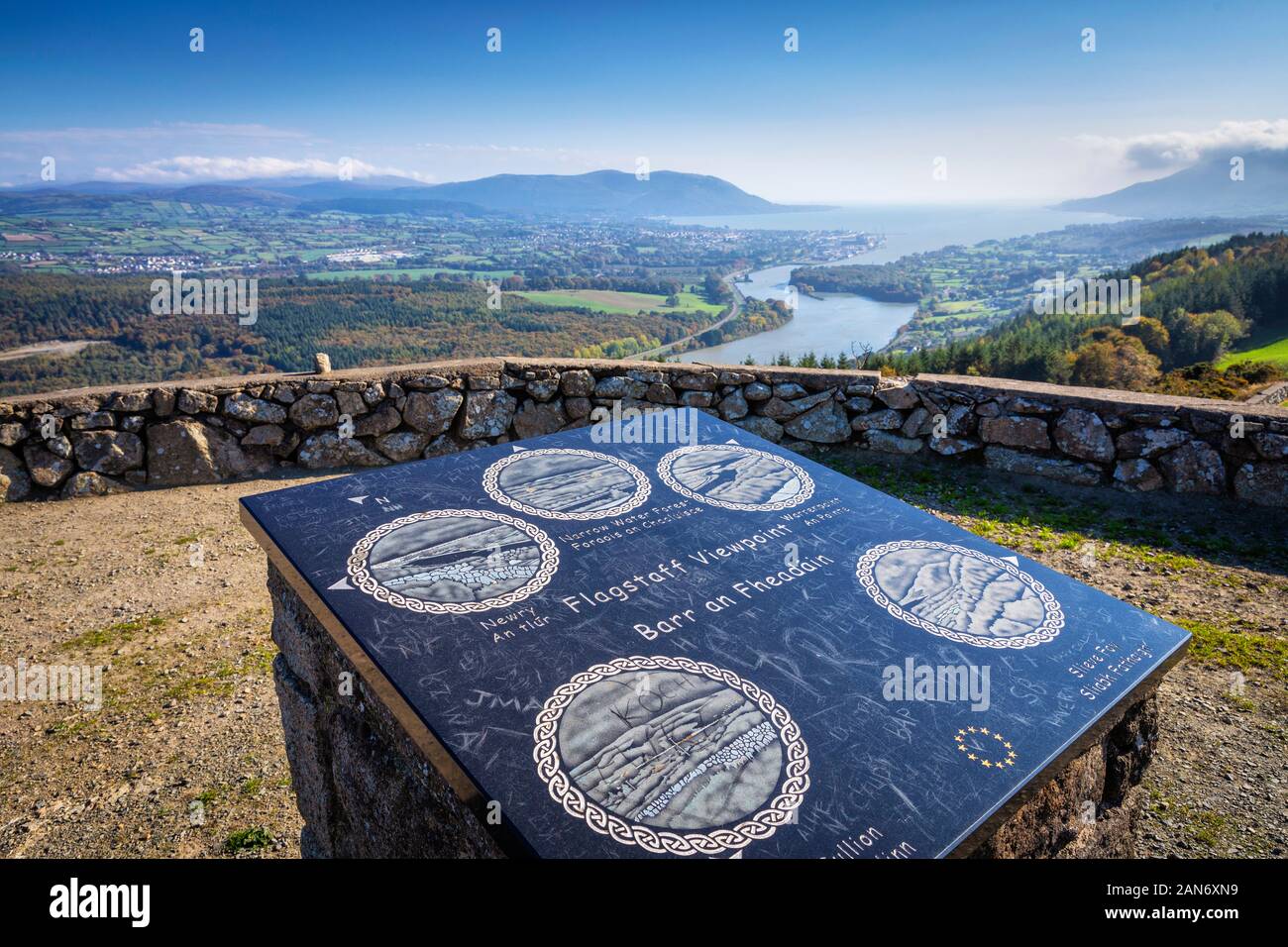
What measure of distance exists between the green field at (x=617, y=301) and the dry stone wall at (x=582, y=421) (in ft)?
17.3

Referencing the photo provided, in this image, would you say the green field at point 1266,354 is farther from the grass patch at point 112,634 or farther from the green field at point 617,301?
the grass patch at point 112,634

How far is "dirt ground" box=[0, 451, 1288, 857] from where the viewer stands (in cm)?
286

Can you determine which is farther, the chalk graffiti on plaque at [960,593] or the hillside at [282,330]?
the hillside at [282,330]

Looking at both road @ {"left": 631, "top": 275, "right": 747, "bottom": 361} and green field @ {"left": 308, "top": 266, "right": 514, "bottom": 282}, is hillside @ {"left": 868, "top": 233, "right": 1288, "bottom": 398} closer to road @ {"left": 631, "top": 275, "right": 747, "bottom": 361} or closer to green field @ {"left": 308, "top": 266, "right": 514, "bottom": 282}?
road @ {"left": 631, "top": 275, "right": 747, "bottom": 361}

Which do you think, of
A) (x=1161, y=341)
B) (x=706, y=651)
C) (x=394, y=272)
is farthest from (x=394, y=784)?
(x=394, y=272)

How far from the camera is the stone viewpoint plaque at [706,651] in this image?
61.4 inches

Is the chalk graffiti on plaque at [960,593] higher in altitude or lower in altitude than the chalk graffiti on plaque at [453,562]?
lower

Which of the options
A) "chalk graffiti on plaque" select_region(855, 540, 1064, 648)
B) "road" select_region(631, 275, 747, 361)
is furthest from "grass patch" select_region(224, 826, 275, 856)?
"road" select_region(631, 275, 747, 361)

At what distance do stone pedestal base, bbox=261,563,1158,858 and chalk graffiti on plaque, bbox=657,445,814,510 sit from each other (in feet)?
4.82

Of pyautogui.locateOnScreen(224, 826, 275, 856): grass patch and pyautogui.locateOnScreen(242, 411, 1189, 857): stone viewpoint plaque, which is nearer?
pyautogui.locateOnScreen(242, 411, 1189, 857): stone viewpoint plaque

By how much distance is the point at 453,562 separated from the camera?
2492 millimetres

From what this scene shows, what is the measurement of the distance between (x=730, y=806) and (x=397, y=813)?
1.08 metres

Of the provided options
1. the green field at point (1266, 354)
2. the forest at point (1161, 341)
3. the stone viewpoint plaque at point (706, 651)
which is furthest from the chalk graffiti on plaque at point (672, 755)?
the green field at point (1266, 354)
